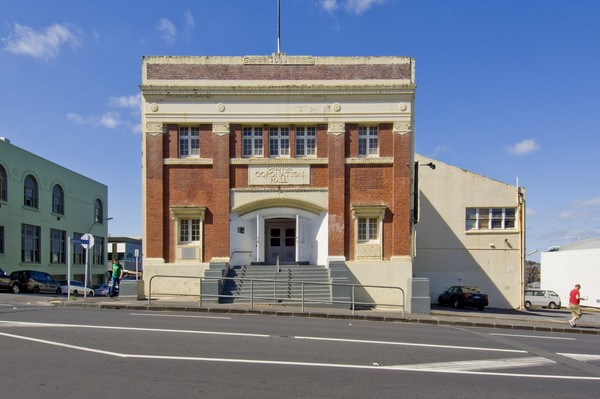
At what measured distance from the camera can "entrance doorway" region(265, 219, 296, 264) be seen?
23.8 m

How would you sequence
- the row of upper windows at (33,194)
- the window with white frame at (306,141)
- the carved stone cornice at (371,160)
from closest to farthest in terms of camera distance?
the carved stone cornice at (371,160) → the window with white frame at (306,141) → the row of upper windows at (33,194)

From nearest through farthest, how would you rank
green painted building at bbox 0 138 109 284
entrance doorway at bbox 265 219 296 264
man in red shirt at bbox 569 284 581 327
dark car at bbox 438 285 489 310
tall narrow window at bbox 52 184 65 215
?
man in red shirt at bbox 569 284 581 327 < entrance doorway at bbox 265 219 296 264 < dark car at bbox 438 285 489 310 < green painted building at bbox 0 138 109 284 < tall narrow window at bbox 52 184 65 215

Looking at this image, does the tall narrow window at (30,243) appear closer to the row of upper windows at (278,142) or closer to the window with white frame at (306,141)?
the row of upper windows at (278,142)

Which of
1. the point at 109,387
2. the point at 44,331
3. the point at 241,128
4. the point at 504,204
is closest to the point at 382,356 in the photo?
the point at 109,387

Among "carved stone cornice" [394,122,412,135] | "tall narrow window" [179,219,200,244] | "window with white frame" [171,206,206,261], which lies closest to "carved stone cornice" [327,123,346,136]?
"carved stone cornice" [394,122,412,135]

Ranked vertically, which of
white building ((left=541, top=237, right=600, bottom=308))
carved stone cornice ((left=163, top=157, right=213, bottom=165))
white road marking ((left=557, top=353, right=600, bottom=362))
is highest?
carved stone cornice ((left=163, top=157, right=213, bottom=165))

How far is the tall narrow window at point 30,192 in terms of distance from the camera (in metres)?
40.3

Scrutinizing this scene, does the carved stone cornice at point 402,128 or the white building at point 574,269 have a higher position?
the carved stone cornice at point 402,128

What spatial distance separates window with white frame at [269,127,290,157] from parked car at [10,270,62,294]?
17710mm

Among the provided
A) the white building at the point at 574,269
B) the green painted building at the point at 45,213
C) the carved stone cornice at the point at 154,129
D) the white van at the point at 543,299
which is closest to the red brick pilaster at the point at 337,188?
the carved stone cornice at the point at 154,129

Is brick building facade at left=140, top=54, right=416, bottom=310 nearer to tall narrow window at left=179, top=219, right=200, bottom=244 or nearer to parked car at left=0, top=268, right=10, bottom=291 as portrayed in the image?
tall narrow window at left=179, top=219, right=200, bottom=244

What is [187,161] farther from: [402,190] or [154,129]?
[402,190]

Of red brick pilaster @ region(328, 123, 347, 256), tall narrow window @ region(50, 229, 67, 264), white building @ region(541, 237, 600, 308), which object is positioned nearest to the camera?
red brick pilaster @ region(328, 123, 347, 256)

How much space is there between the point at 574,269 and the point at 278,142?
34819mm
